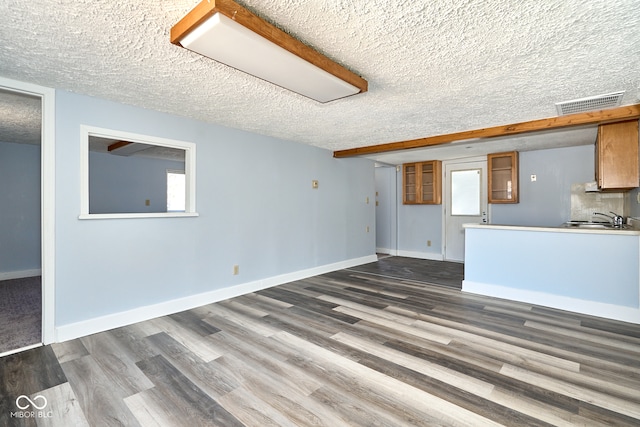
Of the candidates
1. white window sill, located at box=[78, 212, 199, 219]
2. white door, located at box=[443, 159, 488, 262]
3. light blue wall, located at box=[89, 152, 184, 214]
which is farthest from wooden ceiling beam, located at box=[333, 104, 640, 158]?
light blue wall, located at box=[89, 152, 184, 214]

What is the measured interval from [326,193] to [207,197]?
89.4 inches

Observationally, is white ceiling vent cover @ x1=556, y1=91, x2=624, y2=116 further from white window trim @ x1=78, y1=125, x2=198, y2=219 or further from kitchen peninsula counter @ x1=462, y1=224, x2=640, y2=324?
white window trim @ x1=78, y1=125, x2=198, y2=219

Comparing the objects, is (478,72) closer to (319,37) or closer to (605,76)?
(605,76)

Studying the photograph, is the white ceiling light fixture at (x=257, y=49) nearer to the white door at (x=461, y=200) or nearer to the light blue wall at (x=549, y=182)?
the light blue wall at (x=549, y=182)

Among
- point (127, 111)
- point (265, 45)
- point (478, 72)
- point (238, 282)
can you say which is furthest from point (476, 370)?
point (127, 111)

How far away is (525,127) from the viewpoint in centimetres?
369

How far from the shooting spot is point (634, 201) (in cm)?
392

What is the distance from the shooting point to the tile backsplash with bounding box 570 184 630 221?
4.74 meters

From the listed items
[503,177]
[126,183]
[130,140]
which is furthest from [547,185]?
[126,183]

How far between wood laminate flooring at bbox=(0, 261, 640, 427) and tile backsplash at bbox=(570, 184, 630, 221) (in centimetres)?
249

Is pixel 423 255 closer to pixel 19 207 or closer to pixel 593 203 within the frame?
pixel 593 203

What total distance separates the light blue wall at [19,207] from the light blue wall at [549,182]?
28.1ft

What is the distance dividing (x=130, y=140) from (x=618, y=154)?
5308mm

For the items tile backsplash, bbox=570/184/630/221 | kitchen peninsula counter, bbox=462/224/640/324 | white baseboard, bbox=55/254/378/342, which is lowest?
white baseboard, bbox=55/254/378/342
